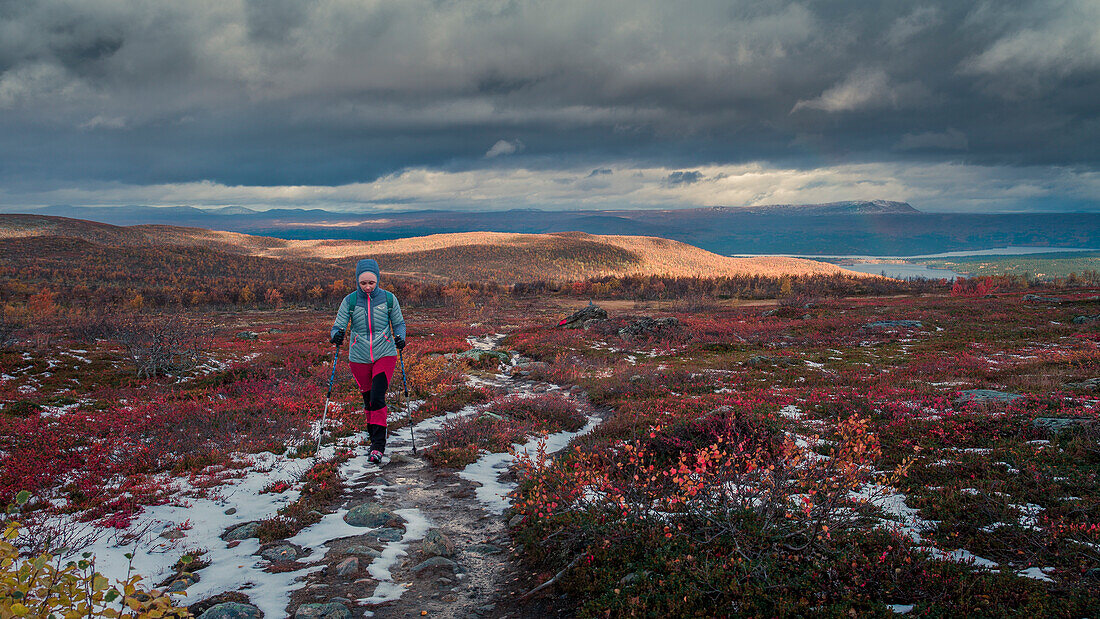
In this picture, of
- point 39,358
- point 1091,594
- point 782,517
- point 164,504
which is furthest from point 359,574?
point 39,358

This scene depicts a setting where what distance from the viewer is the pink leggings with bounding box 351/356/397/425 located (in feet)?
34.5

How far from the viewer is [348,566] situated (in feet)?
20.6

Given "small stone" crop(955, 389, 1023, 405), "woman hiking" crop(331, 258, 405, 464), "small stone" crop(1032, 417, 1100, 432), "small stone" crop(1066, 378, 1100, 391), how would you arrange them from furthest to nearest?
"small stone" crop(1066, 378, 1100, 391) → "small stone" crop(955, 389, 1023, 405) → "woman hiking" crop(331, 258, 405, 464) → "small stone" crop(1032, 417, 1100, 432)

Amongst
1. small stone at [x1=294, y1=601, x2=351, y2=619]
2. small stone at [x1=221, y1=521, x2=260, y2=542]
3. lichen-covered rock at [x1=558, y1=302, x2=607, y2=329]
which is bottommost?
lichen-covered rock at [x1=558, y1=302, x2=607, y2=329]

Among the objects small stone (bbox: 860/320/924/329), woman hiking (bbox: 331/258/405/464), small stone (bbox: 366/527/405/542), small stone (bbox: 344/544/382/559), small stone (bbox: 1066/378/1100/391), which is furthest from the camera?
small stone (bbox: 860/320/924/329)

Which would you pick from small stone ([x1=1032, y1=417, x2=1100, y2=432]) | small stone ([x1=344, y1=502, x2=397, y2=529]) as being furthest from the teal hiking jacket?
small stone ([x1=1032, y1=417, x2=1100, y2=432])

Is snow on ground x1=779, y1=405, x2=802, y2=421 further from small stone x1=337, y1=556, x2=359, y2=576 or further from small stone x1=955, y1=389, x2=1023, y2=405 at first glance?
small stone x1=337, y1=556, x2=359, y2=576

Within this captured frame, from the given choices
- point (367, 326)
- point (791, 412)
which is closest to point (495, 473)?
point (367, 326)

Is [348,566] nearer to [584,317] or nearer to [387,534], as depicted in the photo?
[387,534]

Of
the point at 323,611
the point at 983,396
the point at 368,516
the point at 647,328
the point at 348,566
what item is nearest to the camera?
the point at 323,611

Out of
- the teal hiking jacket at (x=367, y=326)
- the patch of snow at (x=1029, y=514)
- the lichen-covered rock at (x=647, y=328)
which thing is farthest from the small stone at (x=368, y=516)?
the lichen-covered rock at (x=647, y=328)

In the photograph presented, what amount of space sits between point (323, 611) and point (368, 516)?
8.27ft

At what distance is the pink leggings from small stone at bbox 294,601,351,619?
17.8 ft

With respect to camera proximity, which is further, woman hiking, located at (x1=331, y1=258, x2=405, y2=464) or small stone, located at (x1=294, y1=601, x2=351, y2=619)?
woman hiking, located at (x1=331, y1=258, x2=405, y2=464)
